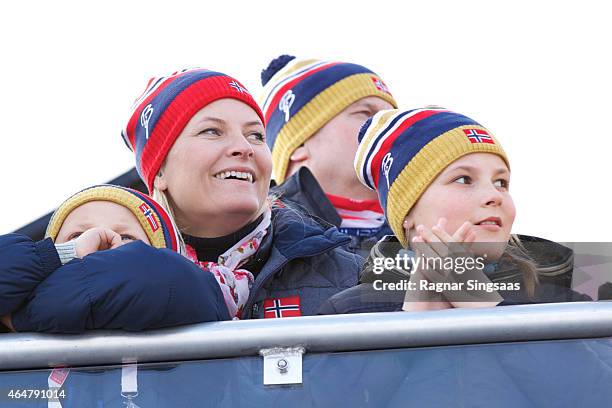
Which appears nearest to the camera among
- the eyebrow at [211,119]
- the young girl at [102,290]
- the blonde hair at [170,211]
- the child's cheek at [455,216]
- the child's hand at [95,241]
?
the young girl at [102,290]

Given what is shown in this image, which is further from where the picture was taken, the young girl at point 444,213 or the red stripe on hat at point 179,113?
the red stripe on hat at point 179,113

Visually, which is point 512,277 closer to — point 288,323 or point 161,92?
point 288,323

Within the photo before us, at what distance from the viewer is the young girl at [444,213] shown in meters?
3.10

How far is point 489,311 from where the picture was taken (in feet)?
8.10

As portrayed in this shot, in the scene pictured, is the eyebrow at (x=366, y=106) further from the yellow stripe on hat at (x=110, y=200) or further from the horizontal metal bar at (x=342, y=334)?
the horizontal metal bar at (x=342, y=334)

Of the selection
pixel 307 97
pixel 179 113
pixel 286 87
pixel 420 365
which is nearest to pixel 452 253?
pixel 420 365

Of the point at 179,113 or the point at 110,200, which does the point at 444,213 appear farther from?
the point at 179,113

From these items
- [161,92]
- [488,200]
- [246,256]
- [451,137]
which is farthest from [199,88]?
[488,200]

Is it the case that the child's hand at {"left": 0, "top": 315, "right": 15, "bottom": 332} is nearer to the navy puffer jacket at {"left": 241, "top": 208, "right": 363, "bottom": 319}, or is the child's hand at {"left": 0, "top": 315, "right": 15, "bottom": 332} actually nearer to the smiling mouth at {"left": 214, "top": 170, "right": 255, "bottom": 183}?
the navy puffer jacket at {"left": 241, "top": 208, "right": 363, "bottom": 319}

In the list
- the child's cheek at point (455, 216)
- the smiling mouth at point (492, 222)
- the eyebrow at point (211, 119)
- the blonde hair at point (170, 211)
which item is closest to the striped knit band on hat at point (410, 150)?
the child's cheek at point (455, 216)

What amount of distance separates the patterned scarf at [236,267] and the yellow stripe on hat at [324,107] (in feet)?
5.18

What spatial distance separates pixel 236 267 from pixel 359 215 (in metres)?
1.47

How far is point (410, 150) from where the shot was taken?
144 inches

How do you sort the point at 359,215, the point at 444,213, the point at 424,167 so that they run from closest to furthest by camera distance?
the point at 444,213
the point at 424,167
the point at 359,215
